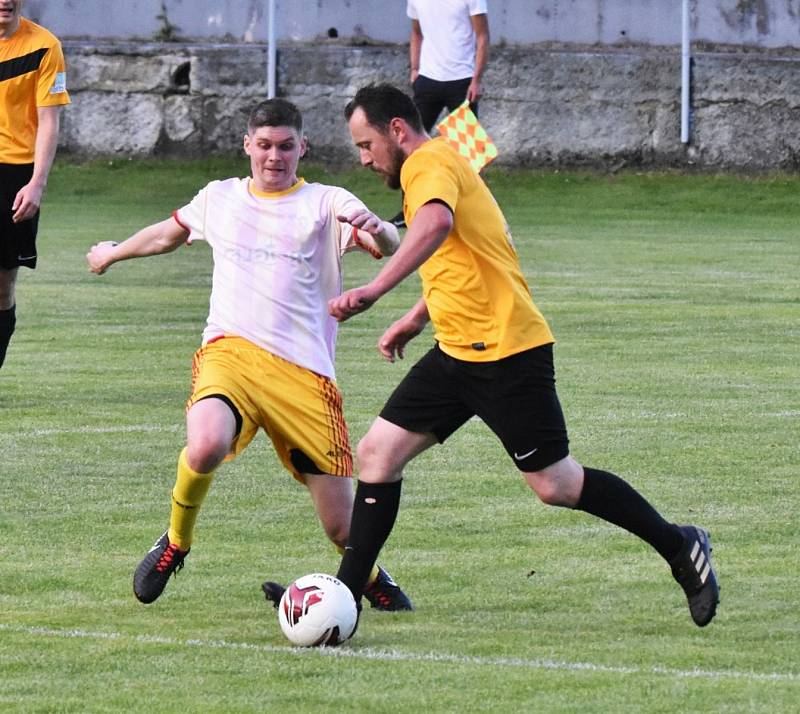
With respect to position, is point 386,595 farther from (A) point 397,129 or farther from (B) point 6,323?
(B) point 6,323

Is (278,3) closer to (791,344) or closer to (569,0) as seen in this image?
(569,0)

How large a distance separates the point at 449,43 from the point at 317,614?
13.1m

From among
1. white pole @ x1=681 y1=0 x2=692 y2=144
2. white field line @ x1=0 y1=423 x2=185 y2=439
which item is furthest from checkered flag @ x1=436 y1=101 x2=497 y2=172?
white field line @ x1=0 y1=423 x2=185 y2=439

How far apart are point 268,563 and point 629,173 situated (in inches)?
692

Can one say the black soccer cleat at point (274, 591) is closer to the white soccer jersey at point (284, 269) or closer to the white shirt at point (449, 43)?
the white soccer jersey at point (284, 269)

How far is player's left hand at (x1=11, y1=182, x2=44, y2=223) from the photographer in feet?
32.6

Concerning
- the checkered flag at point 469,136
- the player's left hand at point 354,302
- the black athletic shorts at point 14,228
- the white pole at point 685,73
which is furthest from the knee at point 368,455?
the white pole at point 685,73

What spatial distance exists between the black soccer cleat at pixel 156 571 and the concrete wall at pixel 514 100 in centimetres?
1806

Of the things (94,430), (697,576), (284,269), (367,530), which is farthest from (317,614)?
(94,430)

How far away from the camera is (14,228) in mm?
10344

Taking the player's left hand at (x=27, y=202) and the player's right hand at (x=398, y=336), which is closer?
the player's right hand at (x=398, y=336)

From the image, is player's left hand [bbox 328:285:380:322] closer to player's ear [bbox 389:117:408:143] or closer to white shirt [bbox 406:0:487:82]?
player's ear [bbox 389:117:408:143]

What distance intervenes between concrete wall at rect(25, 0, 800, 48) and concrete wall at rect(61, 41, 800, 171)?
0.25 m

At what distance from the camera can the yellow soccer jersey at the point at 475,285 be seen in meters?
6.14
